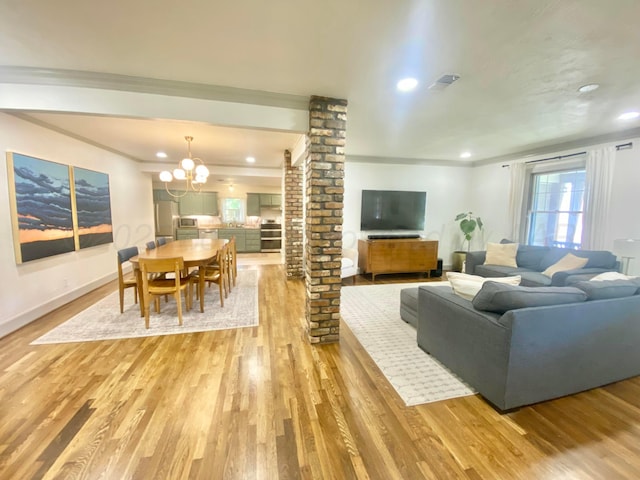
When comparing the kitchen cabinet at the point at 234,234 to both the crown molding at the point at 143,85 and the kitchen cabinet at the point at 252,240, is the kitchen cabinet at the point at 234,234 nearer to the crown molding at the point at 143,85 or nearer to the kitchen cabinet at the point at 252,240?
the kitchen cabinet at the point at 252,240

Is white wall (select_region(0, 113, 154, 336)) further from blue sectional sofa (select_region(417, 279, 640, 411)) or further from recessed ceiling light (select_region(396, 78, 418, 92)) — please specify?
blue sectional sofa (select_region(417, 279, 640, 411))

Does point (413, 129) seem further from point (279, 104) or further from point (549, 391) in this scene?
point (549, 391)

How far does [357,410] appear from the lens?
5.91ft

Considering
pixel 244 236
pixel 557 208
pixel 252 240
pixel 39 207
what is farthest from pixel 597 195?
pixel 244 236

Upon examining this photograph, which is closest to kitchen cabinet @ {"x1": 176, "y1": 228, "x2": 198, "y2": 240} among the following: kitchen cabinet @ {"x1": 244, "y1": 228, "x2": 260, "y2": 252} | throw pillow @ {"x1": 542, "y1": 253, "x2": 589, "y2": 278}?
kitchen cabinet @ {"x1": 244, "y1": 228, "x2": 260, "y2": 252}

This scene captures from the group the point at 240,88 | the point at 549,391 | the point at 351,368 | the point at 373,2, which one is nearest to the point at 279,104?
the point at 240,88

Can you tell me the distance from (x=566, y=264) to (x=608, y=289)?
7.23 ft

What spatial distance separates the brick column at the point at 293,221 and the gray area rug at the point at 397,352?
139cm

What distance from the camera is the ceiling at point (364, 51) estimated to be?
4.83ft

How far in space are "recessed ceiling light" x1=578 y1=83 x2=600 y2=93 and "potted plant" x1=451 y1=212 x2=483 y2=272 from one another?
332 cm

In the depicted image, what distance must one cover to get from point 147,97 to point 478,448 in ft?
11.7

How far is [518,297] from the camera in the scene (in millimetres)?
1750

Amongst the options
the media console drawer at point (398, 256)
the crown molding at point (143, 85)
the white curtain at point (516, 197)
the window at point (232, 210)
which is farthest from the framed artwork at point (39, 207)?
the white curtain at point (516, 197)

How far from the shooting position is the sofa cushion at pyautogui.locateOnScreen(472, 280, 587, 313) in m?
1.75
